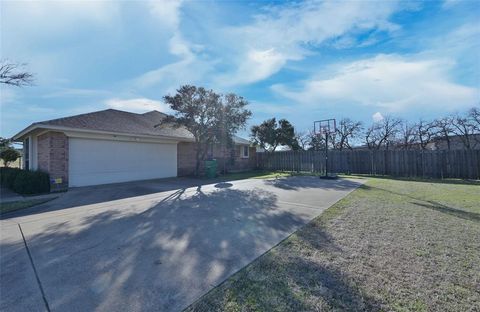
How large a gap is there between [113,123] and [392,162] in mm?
16936

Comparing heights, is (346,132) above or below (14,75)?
below

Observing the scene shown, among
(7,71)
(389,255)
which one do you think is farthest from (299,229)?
(7,71)

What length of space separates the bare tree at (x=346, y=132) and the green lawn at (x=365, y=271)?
968 inches

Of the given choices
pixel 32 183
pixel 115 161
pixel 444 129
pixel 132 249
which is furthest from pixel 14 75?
pixel 444 129

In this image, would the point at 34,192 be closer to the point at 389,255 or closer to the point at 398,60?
the point at 389,255

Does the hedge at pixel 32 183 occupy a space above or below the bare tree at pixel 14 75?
below

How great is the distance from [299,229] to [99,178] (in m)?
9.81

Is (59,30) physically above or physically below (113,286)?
above

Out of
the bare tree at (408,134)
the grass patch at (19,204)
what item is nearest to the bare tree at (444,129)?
the bare tree at (408,134)

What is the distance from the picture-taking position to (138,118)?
14445mm

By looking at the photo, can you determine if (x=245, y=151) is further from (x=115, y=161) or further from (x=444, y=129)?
(x=444, y=129)

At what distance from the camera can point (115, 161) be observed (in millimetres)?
10695

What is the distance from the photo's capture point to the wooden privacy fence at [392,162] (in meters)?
11.7

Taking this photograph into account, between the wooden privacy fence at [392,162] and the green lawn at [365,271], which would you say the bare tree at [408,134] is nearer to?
the wooden privacy fence at [392,162]
